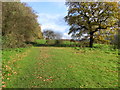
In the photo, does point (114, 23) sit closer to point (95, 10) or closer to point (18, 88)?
point (95, 10)

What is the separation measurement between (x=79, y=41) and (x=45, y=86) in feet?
74.5

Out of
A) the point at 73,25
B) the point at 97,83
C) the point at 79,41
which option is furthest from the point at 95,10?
the point at 97,83

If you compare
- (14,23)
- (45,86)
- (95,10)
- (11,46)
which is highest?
(95,10)

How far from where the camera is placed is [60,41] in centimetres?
3297

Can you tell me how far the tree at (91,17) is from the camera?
2277 centimetres

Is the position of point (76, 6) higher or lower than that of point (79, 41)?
higher

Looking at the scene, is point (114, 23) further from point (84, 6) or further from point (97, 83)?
point (97, 83)

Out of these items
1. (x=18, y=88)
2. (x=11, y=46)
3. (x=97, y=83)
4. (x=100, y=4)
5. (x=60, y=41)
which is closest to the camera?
(x=18, y=88)

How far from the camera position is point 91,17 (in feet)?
79.3

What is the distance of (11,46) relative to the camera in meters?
15.1

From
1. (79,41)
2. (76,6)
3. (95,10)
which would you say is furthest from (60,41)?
(95,10)

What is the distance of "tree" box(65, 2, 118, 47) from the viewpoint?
2277cm

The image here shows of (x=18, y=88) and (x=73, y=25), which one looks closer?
(x=18, y=88)

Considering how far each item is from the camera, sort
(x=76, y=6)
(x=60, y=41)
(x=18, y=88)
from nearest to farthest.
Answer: (x=18, y=88)
(x=76, y=6)
(x=60, y=41)
